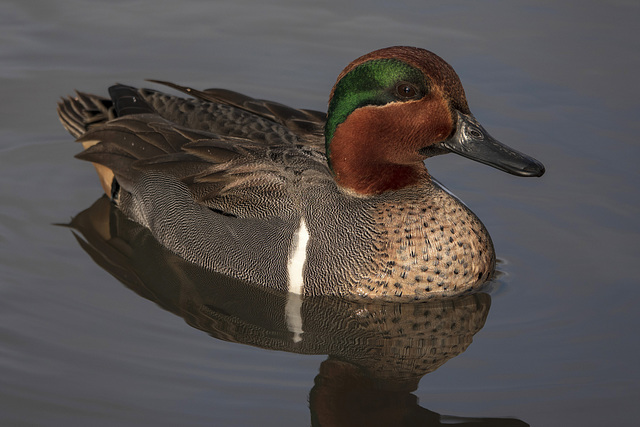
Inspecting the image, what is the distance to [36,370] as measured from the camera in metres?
5.48

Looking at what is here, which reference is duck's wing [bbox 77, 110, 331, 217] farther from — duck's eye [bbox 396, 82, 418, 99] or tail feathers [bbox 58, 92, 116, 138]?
duck's eye [bbox 396, 82, 418, 99]

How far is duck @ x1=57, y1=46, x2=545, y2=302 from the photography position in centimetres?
588

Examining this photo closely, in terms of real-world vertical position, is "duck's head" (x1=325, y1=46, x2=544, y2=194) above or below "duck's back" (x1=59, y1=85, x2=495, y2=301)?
above

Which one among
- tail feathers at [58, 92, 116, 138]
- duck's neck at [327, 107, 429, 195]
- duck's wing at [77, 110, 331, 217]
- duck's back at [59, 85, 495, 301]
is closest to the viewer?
duck's neck at [327, 107, 429, 195]

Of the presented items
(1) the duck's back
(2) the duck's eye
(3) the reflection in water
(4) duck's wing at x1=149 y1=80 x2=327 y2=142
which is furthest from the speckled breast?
(4) duck's wing at x1=149 y1=80 x2=327 y2=142

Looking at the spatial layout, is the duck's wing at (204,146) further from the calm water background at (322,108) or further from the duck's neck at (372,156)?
the calm water background at (322,108)

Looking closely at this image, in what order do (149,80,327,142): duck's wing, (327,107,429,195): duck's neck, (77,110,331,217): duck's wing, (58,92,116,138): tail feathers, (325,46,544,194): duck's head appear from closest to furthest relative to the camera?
(325,46,544,194): duck's head, (327,107,429,195): duck's neck, (77,110,331,217): duck's wing, (149,80,327,142): duck's wing, (58,92,116,138): tail feathers

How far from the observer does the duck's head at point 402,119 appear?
5.78 metres

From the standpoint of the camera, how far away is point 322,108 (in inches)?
332

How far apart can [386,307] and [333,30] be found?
4.05 m

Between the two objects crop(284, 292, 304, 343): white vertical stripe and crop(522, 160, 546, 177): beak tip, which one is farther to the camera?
crop(284, 292, 304, 343): white vertical stripe

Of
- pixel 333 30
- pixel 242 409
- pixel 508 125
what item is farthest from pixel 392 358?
pixel 333 30

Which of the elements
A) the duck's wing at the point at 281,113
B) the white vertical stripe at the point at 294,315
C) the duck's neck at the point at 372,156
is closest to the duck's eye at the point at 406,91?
the duck's neck at the point at 372,156

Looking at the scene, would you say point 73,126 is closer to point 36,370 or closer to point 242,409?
point 36,370
